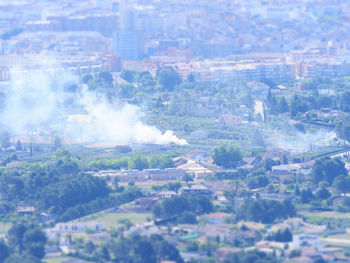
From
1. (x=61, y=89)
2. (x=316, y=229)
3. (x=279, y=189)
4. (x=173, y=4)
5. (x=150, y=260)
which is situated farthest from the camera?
(x=173, y=4)

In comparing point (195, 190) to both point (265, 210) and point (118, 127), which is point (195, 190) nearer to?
point (265, 210)

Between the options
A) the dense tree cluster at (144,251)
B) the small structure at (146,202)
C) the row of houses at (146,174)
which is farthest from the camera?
the row of houses at (146,174)

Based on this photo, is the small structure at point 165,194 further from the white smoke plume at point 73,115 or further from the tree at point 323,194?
the white smoke plume at point 73,115

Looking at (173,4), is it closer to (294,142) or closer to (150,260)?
(294,142)

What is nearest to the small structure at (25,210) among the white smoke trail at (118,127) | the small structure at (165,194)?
the small structure at (165,194)

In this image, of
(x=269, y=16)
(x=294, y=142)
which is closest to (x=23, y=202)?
(x=294, y=142)

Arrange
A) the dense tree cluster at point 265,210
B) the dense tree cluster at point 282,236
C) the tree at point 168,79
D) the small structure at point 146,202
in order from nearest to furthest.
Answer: the dense tree cluster at point 282,236
the dense tree cluster at point 265,210
the small structure at point 146,202
the tree at point 168,79

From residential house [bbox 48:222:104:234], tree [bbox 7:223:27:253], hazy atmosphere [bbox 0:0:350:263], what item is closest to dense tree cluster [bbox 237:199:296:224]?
hazy atmosphere [bbox 0:0:350:263]
